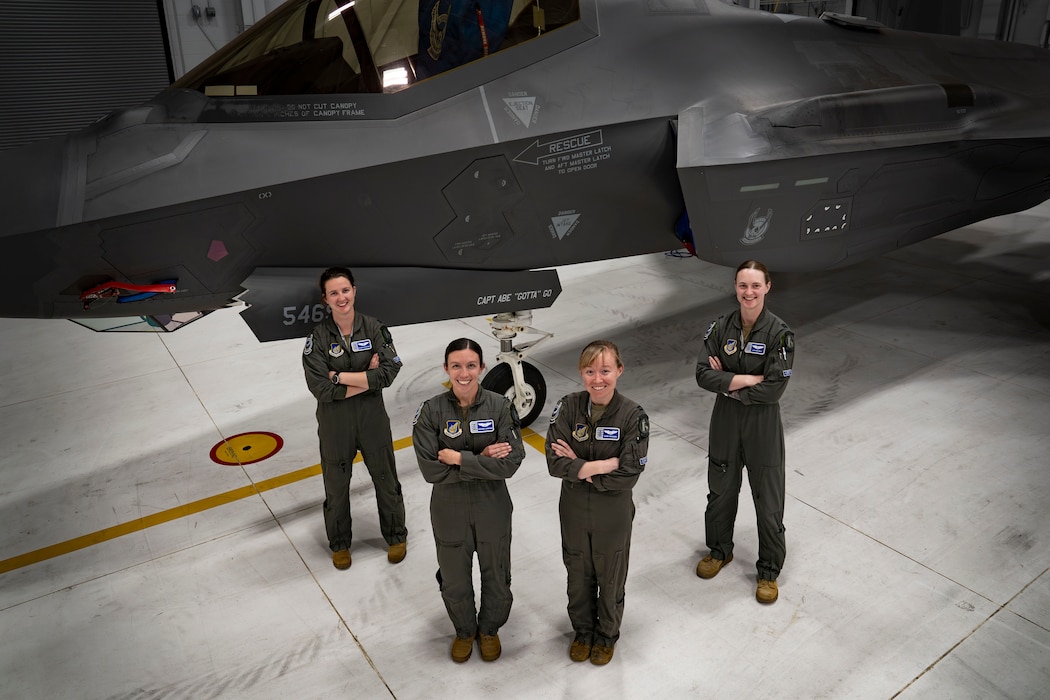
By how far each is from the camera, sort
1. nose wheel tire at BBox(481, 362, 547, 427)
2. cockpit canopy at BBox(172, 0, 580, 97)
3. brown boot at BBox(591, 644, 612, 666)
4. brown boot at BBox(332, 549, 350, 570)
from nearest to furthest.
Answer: brown boot at BBox(591, 644, 612, 666), cockpit canopy at BBox(172, 0, 580, 97), brown boot at BBox(332, 549, 350, 570), nose wheel tire at BBox(481, 362, 547, 427)

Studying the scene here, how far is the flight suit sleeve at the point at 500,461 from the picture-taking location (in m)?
3.52

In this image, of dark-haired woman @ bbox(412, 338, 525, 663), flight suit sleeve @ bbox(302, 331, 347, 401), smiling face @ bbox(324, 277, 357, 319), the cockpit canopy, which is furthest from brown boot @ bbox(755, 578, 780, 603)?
the cockpit canopy

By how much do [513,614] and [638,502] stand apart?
1.48 meters

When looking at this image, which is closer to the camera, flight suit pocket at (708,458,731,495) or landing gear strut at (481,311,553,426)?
flight suit pocket at (708,458,731,495)

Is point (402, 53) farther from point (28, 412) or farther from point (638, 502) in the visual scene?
point (28, 412)

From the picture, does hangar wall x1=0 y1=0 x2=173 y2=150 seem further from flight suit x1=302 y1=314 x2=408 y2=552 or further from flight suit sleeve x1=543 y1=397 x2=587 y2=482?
flight suit sleeve x1=543 y1=397 x2=587 y2=482

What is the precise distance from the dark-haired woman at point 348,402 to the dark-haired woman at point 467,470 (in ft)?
2.76

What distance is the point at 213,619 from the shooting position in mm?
4445

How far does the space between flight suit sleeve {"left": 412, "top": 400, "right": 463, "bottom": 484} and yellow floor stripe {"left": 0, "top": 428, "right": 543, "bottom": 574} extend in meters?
2.60

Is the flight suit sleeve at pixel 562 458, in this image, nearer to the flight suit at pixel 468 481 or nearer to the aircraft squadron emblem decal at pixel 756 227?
the flight suit at pixel 468 481

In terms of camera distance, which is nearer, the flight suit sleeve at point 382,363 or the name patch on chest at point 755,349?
the name patch on chest at point 755,349

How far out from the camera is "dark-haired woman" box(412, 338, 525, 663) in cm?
356

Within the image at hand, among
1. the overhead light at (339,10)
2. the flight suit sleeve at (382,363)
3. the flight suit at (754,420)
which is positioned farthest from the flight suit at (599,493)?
the overhead light at (339,10)

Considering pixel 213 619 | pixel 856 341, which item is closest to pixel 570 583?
pixel 213 619
